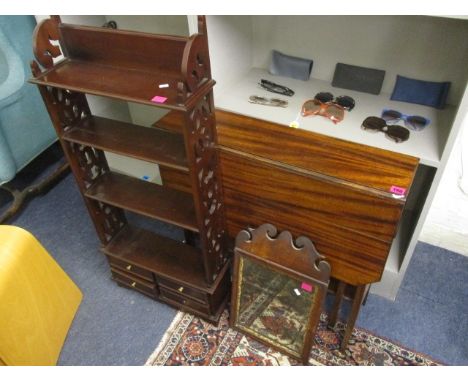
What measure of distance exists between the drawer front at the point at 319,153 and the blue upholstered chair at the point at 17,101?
1319mm

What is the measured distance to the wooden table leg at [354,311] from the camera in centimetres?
145

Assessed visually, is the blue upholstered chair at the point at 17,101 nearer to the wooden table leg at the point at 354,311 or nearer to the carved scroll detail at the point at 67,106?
the carved scroll detail at the point at 67,106

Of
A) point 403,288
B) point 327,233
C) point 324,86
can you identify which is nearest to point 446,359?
point 403,288

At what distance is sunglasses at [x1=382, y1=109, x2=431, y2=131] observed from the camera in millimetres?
1381

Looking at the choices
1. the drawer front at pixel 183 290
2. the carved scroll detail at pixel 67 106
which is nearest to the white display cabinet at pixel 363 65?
the carved scroll detail at pixel 67 106

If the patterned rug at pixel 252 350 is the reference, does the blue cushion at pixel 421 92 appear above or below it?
above

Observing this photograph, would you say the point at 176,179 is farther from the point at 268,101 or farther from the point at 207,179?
the point at 268,101

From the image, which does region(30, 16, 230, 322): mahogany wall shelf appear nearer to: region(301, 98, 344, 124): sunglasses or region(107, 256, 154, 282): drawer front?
region(107, 256, 154, 282): drawer front

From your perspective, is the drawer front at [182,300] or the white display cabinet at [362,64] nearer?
the white display cabinet at [362,64]

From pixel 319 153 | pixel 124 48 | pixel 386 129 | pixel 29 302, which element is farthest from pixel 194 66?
pixel 29 302

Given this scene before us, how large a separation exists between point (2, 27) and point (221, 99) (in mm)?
1304

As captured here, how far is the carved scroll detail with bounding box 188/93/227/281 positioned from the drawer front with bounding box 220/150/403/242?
0.07m

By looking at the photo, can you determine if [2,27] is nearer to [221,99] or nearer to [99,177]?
[99,177]

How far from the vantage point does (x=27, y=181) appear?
258 cm
